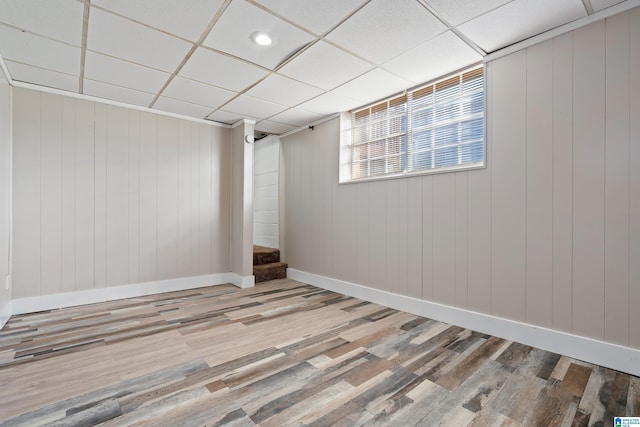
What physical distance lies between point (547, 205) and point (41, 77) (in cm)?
494

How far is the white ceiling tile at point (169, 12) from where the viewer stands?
2.04 m

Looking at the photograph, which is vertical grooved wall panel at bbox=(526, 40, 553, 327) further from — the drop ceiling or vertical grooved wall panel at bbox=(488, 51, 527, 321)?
the drop ceiling

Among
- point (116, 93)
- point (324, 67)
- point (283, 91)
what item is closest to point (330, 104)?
point (283, 91)

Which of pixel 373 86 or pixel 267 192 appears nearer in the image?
pixel 373 86

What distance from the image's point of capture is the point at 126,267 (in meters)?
3.95

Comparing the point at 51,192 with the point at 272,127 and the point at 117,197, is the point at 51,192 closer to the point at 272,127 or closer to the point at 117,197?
the point at 117,197

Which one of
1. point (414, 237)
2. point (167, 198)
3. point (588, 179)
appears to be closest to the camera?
point (588, 179)

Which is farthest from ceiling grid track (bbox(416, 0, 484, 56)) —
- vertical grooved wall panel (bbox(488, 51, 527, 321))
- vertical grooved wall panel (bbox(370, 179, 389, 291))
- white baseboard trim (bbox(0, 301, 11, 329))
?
white baseboard trim (bbox(0, 301, 11, 329))

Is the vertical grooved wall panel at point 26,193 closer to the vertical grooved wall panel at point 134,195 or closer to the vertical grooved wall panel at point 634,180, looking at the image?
the vertical grooved wall panel at point 134,195

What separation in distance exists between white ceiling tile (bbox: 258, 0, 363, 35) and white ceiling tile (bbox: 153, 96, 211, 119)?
2.25 meters

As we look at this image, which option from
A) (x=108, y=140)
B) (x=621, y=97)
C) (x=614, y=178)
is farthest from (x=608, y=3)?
(x=108, y=140)

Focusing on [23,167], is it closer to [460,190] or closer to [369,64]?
[369,64]

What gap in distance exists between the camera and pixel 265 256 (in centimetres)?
522

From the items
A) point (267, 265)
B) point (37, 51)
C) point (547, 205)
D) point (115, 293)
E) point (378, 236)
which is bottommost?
point (115, 293)
